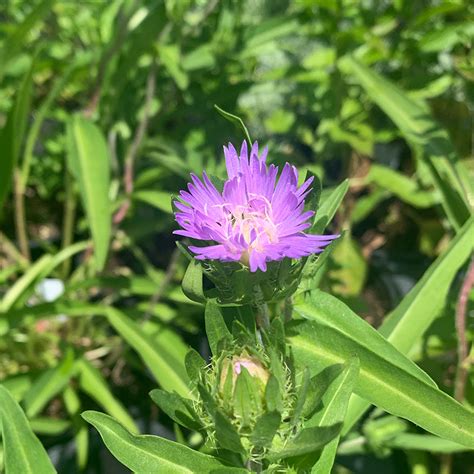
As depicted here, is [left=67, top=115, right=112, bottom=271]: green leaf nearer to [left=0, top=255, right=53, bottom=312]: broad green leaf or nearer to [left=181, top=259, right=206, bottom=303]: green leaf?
[left=0, top=255, right=53, bottom=312]: broad green leaf

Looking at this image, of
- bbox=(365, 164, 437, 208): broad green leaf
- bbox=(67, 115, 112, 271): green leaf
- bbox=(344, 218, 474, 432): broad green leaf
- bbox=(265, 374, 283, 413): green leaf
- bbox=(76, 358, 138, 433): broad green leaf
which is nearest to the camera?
bbox=(265, 374, 283, 413): green leaf

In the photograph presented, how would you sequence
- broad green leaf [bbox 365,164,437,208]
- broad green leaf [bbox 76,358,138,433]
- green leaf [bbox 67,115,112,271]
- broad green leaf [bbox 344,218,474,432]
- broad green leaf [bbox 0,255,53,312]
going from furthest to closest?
1. broad green leaf [bbox 365,164,437,208]
2. broad green leaf [bbox 0,255,53,312]
3. broad green leaf [bbox 76,358,138,433]
4. green leaf [bbox 67,115,112,271]
5. broad green leaf [bbox 344,218,474,432]

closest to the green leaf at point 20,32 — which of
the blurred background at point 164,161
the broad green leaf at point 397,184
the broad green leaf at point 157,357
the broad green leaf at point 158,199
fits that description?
the blurred background at point 164,161

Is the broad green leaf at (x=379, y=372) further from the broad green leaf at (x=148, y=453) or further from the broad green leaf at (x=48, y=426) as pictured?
the broad green leaf at (x=48, y=426)

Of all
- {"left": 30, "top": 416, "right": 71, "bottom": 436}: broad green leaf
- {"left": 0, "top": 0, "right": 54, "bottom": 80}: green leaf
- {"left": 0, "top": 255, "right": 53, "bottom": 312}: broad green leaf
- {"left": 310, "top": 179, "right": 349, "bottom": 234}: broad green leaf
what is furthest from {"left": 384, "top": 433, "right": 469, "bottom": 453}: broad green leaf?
{"left": 0, "top": 0, "right": 54, "bottom": 80}: green leaf

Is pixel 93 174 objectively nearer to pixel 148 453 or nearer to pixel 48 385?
pixel 48 385

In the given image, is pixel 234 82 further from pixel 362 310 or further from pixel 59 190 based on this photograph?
pixel 362 310

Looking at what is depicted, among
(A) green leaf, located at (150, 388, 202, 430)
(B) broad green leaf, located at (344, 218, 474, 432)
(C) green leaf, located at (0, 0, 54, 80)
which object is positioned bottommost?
(B) broad green leaf, located at (344, 218, 474, 432)
